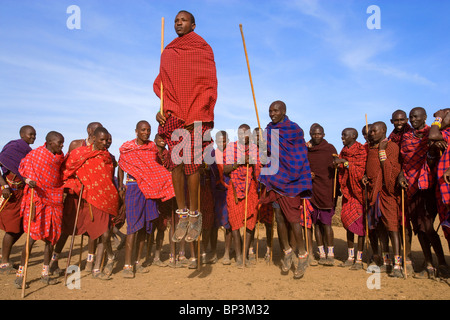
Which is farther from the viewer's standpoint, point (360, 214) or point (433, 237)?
point (360, 214)

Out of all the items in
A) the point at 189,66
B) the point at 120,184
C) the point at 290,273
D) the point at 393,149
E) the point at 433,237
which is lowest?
the point at 290,273

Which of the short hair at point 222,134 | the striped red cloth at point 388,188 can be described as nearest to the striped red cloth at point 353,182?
the striped red cloth at point 388,188

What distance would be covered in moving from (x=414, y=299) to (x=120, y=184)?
545 centimetres

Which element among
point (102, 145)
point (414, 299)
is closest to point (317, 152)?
point (414, 299)

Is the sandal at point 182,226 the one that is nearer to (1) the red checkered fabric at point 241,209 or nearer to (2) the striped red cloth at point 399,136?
(1) the red checkered fabric at point 241,209

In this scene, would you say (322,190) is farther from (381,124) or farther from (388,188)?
(381,124)

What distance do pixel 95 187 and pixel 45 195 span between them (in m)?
0.91

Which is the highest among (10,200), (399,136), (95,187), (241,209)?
(399,136)

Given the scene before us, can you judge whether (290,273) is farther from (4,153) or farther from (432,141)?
(4,153)

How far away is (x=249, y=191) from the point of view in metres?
7.38

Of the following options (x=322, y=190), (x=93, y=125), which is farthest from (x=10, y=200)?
(x=322, y=190)

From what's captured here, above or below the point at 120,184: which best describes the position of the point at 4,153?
above

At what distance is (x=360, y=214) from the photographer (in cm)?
698

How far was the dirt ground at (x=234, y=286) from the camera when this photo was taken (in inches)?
203
